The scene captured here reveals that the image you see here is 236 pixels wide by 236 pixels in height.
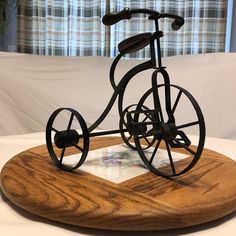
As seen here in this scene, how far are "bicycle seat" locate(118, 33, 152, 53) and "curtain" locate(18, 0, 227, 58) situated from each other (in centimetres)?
178

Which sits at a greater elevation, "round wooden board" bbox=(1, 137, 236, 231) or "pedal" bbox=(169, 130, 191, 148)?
"pedal" bbox=(169, 130, 191, 148)

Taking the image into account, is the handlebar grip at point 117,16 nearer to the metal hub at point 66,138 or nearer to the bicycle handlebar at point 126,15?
the bicycle handlebar at point 126,15

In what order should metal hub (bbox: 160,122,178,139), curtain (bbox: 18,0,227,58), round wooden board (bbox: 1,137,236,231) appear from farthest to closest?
curtain (bbox: 18,0,227,58) < metal hub (bbox: 160,122,178,139) < round wooden board (bbox: 1,137,236,231)

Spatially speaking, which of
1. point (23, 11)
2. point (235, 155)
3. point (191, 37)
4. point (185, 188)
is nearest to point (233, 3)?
point (191, 37)

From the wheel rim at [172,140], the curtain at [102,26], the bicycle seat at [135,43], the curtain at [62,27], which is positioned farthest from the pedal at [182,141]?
the curtain at [62,27]

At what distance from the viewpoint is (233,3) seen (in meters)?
2.49

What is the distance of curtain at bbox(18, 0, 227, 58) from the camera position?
237 cm

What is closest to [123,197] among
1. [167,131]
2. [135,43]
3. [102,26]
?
[167,131]

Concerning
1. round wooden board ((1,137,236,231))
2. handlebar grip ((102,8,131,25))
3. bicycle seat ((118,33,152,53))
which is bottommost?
round wooden board ((1,137,236,231))

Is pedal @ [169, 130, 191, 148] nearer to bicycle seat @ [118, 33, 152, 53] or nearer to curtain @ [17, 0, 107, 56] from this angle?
bicycle seat @ [118, 33, 152, 53]

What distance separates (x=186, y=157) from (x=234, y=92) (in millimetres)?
639

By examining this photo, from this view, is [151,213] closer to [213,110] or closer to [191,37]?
[213,110]

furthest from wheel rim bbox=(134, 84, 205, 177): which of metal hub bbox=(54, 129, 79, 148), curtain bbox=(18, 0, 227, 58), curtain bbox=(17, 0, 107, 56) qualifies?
curtain bbox=(17, 0, 107, 56)

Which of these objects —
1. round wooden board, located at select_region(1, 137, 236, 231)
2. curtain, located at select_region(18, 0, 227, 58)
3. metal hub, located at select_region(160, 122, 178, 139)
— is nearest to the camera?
round wooden board, located at select_region(1, 137, 236, 231)
